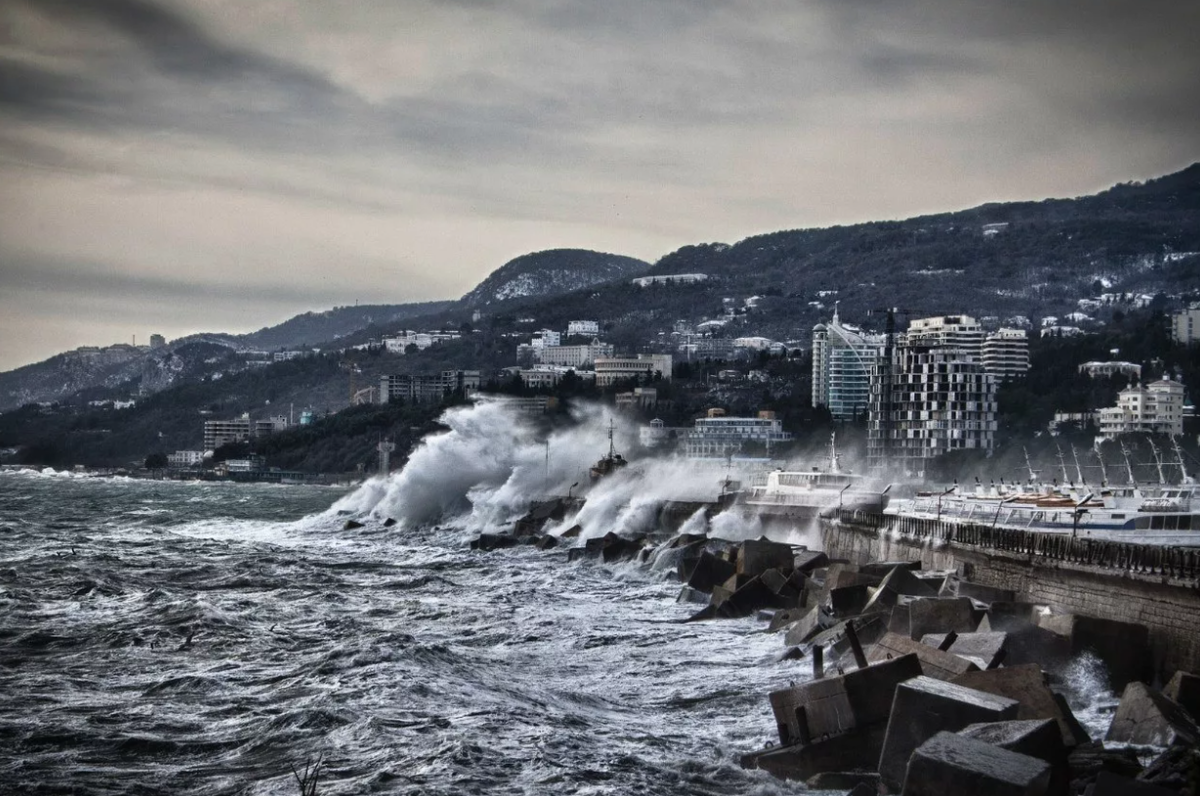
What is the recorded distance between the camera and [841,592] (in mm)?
21391

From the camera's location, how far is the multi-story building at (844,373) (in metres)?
110

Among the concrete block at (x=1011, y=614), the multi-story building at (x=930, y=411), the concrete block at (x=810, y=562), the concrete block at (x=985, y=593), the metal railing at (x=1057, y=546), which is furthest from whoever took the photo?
the multi-story building at (x=930, y=411)

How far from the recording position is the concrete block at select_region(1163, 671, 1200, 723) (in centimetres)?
1370

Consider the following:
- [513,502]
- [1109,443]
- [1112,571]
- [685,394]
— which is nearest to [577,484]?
[513,502]

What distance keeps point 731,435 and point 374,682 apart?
80195 millimetres

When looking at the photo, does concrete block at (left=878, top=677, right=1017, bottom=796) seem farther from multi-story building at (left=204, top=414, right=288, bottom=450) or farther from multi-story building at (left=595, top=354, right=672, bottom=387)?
multi-story building at (left=204, top=414, right=288, bottom=450)

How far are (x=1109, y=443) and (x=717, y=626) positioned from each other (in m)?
58.8

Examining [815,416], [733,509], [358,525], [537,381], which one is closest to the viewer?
[733,509]

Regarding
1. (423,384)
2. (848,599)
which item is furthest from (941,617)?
(423,384)

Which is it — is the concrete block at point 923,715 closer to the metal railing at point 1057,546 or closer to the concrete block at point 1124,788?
the concrete block at point 1124,788

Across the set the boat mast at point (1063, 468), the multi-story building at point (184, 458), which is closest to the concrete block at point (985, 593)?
the boat mast at point (1063, 468)

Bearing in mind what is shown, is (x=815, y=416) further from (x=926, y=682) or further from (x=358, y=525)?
(x=926, y=682)

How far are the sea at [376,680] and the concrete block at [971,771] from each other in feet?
7.47

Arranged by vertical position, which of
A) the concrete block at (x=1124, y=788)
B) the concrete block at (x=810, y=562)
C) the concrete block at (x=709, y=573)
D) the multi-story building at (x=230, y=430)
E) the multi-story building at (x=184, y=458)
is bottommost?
the multi-story building at (x=184, y=458)
